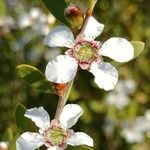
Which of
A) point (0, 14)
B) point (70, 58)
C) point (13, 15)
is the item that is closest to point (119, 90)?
point (13, 15)

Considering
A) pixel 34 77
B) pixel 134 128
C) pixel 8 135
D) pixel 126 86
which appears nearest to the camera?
pixel 34 77

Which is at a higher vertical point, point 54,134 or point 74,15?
point 74,15

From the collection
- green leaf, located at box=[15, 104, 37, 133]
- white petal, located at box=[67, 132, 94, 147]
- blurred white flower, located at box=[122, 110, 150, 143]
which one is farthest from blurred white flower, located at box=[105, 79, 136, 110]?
white petal, located at box=[67, 132, 94, 147]

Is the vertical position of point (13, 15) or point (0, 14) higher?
point (0, 14)

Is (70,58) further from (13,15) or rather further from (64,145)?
(13,15)

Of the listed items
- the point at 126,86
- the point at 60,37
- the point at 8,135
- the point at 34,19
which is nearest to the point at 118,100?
the point at 126,86

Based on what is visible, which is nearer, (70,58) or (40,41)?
(70,58)

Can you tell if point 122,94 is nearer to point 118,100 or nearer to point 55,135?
point 118,100
